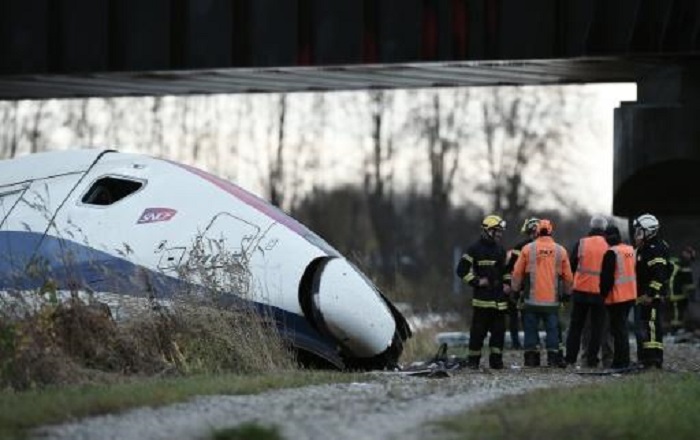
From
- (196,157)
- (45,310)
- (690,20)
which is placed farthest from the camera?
(196,157)

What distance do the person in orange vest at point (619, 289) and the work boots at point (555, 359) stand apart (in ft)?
Result: 3.18

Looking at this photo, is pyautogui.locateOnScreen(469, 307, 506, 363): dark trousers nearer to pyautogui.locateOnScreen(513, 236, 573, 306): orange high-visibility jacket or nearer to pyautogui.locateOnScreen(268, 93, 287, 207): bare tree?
pyautogui.locateOnScreen(513, 236, 573, 306): orange high-visibility jacket

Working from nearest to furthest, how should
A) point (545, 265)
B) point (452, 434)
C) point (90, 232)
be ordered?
point (452, 434)
point (90, 232)
point (545, 265)

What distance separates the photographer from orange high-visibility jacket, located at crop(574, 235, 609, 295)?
19844 mm

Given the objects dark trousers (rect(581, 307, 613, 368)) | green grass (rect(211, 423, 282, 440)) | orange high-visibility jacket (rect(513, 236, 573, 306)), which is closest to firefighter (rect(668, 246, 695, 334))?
dark trousers (rect(581, 307, 613, 368))

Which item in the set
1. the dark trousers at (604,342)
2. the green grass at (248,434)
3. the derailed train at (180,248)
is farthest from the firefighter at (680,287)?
the green grass at (248,434)

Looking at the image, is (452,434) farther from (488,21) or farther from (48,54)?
(48,54)

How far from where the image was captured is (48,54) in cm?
2664

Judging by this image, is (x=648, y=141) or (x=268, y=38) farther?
(x=648, y=141)

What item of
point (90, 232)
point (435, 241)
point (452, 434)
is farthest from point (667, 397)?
point (435, 241)

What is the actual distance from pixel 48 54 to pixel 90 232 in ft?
33.0

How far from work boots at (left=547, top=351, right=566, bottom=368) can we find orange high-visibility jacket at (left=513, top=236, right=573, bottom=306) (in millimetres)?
640

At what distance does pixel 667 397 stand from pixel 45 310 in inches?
225

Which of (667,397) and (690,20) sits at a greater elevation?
(690,20)
